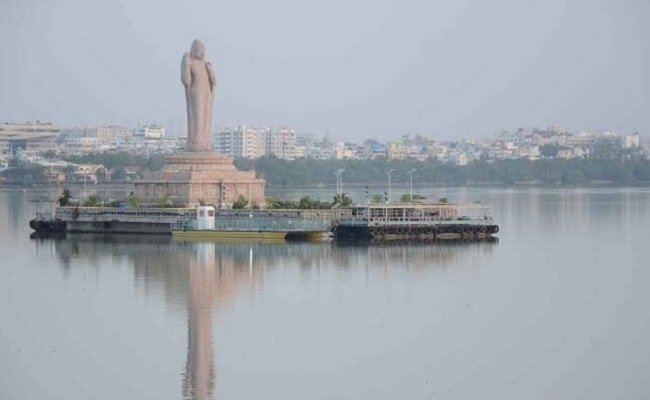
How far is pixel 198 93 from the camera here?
38656 mm

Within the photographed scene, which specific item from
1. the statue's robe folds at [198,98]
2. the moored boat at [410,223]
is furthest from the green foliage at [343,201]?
the statue's robe folds at [198,98]

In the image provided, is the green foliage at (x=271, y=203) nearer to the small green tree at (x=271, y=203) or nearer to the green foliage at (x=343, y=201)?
the small green tree at (x=271, y=203)

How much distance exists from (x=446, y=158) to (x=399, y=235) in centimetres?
8523

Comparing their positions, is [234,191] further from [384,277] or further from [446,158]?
[446,158]

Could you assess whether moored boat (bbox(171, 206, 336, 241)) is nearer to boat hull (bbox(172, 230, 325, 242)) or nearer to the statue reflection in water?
boat hull (bbox(172, 230, 325, 242))

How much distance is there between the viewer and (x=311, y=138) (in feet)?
445

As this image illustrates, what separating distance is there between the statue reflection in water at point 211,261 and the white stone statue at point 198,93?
420 cm

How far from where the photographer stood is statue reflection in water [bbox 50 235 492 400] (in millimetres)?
21703

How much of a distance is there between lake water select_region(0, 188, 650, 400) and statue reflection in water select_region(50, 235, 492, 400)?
0.05m

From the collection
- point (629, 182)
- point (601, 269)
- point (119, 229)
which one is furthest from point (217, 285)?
point (629, 182)

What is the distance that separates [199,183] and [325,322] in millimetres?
17276

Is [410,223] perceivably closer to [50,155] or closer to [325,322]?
[325,322]

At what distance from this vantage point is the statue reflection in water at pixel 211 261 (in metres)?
21.7

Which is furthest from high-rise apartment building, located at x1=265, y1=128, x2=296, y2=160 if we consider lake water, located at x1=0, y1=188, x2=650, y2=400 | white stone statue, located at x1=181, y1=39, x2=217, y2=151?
lake water, located at x1=0, y1=188, x2=650, y2=400
